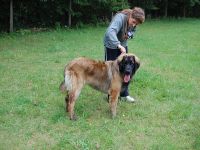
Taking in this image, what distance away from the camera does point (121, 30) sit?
654cm

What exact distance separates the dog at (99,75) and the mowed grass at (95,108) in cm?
41

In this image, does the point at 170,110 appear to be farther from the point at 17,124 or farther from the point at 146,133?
the point at 17,124

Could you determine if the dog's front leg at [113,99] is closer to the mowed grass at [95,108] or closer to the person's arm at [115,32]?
the mowed grass at [95,108]

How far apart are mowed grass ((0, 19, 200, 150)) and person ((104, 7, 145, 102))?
81 centimetres

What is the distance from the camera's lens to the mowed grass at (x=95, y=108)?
211 inches

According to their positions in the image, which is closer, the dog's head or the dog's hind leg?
the dog's head

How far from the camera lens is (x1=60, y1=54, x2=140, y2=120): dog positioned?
19.4 ft

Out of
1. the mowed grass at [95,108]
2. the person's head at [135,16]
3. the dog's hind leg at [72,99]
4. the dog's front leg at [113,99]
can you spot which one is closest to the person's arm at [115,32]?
the person's head at [135,16]

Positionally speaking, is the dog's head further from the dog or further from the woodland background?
the woodland background

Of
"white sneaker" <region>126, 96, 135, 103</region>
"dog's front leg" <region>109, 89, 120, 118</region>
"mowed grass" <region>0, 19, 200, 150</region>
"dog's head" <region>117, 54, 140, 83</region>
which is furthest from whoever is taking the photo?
"white sneaker" <region>126, 96, 135, 103</region>

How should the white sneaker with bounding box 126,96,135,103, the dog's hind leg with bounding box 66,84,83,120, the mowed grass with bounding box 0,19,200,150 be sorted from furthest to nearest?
1. the white sneaker with bounding box 126,96,135,103
2. the dog's hind leg with bounding box 66,84,83,120
3. the mowed grass with bounding box 0,19,200,150

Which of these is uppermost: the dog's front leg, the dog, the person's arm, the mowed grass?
the person's arm

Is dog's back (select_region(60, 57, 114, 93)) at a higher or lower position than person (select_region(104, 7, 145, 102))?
lower

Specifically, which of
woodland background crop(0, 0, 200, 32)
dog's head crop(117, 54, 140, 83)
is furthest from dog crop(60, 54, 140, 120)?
woodland background crop(0, 0, 200, 32)
